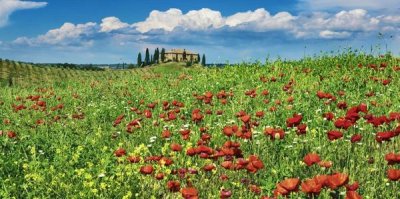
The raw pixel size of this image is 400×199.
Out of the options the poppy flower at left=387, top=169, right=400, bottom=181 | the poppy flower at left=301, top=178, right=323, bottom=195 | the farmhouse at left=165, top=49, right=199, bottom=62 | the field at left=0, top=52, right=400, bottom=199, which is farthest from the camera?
the farmhouse at left=165, top=49, right=199, bottom=62

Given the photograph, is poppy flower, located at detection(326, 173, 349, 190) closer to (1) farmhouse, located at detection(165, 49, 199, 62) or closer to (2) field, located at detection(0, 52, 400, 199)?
(2) field, located at detection(0, 52, 400, 199)

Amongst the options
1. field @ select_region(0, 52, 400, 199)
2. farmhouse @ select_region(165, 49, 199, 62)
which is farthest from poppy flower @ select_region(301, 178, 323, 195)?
farmhouse @ select_region(165, 49, 199, 62)

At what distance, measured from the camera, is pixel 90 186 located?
5.87 meters

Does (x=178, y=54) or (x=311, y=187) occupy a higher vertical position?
(x=178, y=54)

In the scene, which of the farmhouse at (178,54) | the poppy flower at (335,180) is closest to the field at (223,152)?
the poppy flower at (335,180)

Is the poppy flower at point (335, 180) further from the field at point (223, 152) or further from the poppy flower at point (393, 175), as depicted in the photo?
Result: the poppy flower at point (393, 175)

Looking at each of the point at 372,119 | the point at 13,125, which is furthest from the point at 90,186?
the point at 13,125

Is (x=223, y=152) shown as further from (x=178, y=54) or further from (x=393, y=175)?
(x=178, y=54)

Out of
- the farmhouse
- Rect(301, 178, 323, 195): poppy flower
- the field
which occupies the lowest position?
the field

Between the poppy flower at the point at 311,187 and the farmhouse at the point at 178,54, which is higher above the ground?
the farmhouse at the point at 178,54

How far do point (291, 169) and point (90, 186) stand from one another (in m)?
2.39

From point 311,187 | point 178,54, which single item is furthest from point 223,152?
point 178,54

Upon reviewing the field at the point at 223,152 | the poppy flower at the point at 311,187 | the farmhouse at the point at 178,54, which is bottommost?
the field at the point at 223,152

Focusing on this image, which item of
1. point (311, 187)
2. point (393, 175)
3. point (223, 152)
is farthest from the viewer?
point (223, 152)
